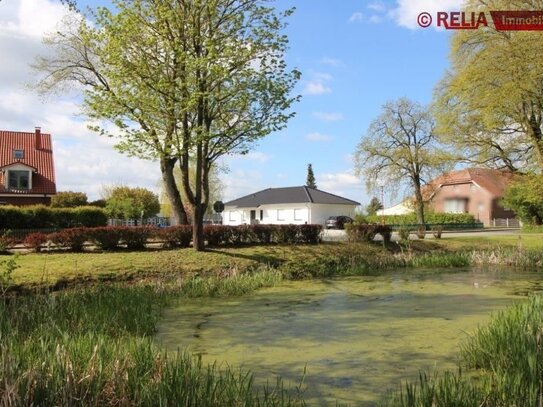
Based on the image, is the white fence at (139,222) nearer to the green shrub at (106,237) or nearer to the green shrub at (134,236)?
the green shrub at (134,236)

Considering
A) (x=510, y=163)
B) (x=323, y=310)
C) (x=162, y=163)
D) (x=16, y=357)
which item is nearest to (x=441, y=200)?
(x=510, y=163)

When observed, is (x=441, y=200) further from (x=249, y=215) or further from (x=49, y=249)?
(x=49, y=249)

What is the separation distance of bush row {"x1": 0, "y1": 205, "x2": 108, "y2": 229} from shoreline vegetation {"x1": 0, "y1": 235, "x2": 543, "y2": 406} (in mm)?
8007

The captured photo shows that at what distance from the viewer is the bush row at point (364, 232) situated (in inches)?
903

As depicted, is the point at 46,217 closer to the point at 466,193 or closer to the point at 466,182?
the point at 466,193

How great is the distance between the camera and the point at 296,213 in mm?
53625

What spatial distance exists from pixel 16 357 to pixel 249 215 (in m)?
53.8

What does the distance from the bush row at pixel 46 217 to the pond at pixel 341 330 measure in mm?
14762

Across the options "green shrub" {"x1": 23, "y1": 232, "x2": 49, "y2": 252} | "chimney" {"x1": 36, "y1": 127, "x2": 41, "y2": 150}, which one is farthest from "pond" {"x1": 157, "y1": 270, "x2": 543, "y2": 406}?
"chimney" {"x1": 36, "y1": 127, "x2": 41, "y2": 150}

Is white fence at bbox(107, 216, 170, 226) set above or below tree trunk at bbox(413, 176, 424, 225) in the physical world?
below

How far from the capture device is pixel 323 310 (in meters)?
10.6

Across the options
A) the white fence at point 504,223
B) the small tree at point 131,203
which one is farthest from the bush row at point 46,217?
the white fence at point 504,223

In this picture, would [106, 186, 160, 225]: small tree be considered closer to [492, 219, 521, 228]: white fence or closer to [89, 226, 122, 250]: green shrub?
[89, 226, 122, 250]: green shrub

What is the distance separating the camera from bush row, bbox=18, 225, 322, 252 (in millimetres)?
17906
